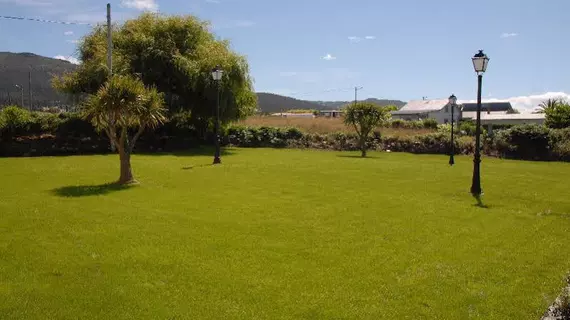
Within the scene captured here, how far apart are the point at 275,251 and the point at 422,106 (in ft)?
260

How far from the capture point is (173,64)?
29047 millimetres

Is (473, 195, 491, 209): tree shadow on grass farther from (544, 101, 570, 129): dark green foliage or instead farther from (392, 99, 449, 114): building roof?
(392, 99, 449, 114): building roof

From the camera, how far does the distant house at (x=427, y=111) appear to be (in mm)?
75625

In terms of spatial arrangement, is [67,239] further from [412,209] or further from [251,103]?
[251,103]

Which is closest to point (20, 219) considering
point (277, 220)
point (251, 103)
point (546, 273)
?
point (277, 220)

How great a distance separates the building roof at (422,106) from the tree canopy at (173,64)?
53.6 meters

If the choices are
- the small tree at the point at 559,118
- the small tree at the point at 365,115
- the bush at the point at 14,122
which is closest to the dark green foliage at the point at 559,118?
the small tree at the point at 559,118

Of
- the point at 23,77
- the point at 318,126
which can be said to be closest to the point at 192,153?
the point at 318,126

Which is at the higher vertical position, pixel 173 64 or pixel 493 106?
pixel 493 106

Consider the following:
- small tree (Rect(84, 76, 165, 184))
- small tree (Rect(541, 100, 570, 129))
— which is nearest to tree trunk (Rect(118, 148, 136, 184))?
small tree (Rect(84, 76, 165, 184))

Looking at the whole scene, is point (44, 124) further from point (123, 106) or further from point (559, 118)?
point (559, 118)

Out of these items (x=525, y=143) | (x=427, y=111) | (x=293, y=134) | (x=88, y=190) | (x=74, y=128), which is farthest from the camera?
(x=427, y=111)

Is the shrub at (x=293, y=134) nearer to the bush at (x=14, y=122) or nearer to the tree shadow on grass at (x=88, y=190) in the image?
the bush at (x=14, y=122)

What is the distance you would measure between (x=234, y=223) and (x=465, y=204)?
6.20m
